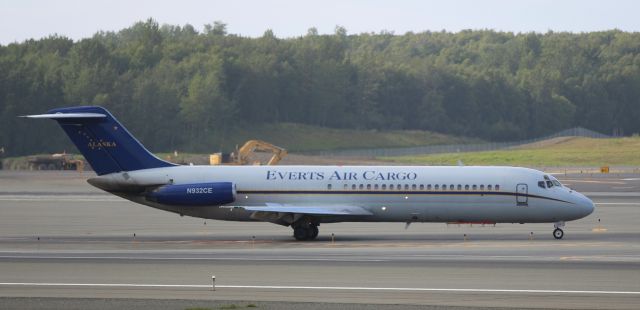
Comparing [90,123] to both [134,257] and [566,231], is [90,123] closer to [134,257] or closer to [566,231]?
[134,257]

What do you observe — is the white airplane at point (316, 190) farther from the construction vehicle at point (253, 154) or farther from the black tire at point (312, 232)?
the construction vehicle at point (253, 154)

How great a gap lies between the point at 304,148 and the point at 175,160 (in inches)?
1488

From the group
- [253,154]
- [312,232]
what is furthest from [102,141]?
[253,154]

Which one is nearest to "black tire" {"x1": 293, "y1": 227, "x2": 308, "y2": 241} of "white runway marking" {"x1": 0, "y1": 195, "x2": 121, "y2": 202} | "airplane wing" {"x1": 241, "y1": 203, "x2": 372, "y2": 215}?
"airplane wing" {"x1": 241, "y1": 203, "x2": 372, "y2": 215}

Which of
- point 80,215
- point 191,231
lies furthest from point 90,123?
point 80,215

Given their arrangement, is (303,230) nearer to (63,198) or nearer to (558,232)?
(558,232)

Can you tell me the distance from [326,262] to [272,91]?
12583cm

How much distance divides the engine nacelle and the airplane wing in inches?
43.8

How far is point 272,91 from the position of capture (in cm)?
15750

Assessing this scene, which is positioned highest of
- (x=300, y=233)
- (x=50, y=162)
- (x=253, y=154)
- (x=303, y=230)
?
(x=253, y=154)

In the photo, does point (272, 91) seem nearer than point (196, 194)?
No

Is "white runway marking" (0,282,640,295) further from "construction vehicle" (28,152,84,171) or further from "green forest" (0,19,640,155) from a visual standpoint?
Result: "green forest" (0,19,640,155)

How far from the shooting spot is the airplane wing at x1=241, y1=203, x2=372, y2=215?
40531 mm

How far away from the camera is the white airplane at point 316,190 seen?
4109 cm
